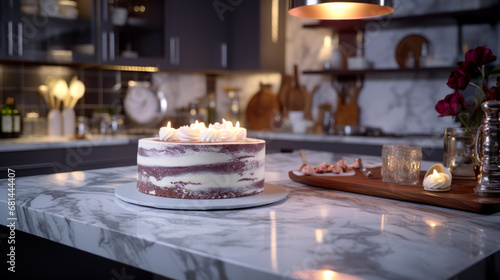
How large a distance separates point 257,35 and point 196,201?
2952mm

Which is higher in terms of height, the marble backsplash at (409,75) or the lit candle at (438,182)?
the marble backsplash at (409,75)

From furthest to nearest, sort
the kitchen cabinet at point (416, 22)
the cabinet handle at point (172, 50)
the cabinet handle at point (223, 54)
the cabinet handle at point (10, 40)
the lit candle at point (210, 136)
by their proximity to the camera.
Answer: the cabinet handle at point (223, 54) < the cabinet handle at point (172, 50) < the kitchen cabinet at point (416, 22) < the cabinet handle at point (10, 40) < the lit candle at point (210, 136)

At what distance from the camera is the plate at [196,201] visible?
3.29 ft

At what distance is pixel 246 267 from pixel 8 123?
8.89ft

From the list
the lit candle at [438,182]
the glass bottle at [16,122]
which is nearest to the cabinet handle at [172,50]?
the glass bottle at [16,122]

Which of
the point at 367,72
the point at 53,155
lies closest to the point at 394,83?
the point at 367,72

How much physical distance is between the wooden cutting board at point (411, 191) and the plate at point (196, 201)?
0.20m

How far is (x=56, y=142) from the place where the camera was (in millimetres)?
2842

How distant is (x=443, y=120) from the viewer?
339cm

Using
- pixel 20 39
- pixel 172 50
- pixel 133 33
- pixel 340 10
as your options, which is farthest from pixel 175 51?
pixel 340 10

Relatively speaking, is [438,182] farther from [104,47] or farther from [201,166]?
[104,47]

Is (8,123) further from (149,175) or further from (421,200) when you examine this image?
(421,200)

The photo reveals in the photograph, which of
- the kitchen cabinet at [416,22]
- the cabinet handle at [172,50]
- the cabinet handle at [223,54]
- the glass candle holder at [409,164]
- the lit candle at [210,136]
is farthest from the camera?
the cabinet handle at [223,54]

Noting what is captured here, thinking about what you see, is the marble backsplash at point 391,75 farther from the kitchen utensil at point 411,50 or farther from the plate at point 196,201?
the plate at point 196,201
